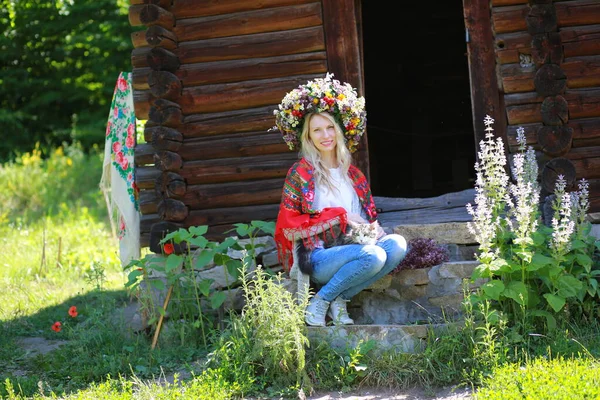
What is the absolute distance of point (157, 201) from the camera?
7.17m

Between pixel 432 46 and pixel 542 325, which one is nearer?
pixel 542 325

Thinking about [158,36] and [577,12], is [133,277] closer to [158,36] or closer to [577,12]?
[158,36]

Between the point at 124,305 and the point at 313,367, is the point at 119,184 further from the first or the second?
the point at 313,367

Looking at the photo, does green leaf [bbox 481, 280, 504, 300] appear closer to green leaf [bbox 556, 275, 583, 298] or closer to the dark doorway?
green leaf [bbox 556, 275, 583, 298]

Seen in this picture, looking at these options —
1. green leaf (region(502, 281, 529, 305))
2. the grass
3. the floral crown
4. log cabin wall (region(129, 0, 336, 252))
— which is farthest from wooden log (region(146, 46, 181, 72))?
green leaf (region(502, 281, 529, 305))

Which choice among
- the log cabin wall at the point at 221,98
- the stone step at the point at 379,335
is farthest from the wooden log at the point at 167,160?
the stone step at the point at 379,335

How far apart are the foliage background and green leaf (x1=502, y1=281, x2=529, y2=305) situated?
13.0 m

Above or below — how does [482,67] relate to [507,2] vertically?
below

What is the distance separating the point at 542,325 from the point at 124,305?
14.5ft

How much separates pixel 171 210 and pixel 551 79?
329 centimetres

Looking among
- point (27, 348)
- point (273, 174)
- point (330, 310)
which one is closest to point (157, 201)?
point (273, 174)

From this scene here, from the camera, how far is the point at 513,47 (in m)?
6.71

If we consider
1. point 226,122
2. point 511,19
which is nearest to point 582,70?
point 511,19

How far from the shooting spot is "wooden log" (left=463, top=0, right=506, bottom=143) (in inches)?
268
